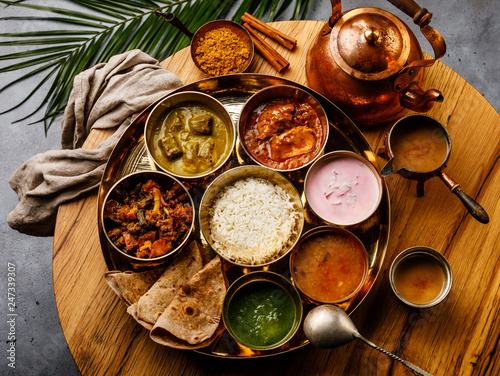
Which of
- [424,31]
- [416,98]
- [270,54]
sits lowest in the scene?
[416,98]

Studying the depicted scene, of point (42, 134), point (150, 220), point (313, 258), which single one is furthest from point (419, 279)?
point (42, 134)

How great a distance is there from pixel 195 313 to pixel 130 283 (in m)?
0.33

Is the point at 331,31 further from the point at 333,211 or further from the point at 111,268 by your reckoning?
the point at 111,268

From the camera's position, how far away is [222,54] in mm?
2084

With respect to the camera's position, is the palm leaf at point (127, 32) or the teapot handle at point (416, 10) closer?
the teapot handle at point (416, 10)

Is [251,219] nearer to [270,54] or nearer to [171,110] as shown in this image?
[171,110]

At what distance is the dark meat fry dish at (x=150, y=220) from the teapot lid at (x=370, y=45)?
0.95 metres

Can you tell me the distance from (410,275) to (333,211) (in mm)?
486

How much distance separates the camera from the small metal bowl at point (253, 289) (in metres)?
1.70

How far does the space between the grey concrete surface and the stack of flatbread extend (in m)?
1.52

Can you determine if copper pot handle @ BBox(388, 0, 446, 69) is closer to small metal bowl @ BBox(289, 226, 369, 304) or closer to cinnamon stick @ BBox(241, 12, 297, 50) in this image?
cinnamon stick @ BBox(241, 12, 297, 50)

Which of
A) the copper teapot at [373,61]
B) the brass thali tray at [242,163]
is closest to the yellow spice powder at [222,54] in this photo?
the brass thali tray at [242,163]

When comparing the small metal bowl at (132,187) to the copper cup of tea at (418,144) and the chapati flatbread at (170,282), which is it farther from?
the copper cup of tea at (418,144)

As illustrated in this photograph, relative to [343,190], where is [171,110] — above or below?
above
